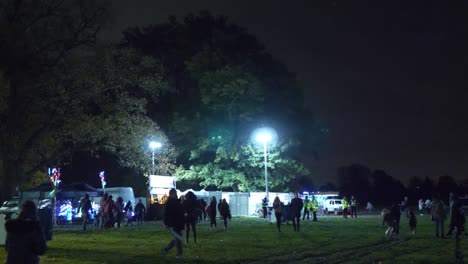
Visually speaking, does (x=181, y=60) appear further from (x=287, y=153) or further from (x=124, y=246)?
(x=124, y=246)

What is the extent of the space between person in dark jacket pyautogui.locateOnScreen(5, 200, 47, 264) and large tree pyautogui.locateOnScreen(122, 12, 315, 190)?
4686 cm

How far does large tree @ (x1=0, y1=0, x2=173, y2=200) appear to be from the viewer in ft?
86.2

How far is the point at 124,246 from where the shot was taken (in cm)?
2120

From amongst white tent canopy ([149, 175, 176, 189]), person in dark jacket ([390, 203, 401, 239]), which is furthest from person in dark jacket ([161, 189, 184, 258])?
white tent canopy ([149, 175, 176, 189])

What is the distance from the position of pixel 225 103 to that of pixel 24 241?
48.7m

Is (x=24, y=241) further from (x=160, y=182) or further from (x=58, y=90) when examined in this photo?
(x=160, y=182)

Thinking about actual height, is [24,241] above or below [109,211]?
below

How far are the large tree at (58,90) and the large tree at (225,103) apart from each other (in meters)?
22.9

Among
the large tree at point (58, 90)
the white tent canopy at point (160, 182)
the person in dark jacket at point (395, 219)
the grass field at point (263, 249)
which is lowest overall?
the grass field at point (263, 249)

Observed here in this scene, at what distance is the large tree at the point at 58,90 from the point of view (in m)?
26.3

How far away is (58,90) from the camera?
27984 mm

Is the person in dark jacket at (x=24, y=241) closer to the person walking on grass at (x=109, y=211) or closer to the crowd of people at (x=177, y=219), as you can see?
the crowd of people at (x=177, y=219)

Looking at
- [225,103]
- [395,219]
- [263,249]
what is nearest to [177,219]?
[263,249]

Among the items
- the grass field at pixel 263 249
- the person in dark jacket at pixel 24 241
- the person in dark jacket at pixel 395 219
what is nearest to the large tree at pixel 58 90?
the grass field at pixel 263 249
